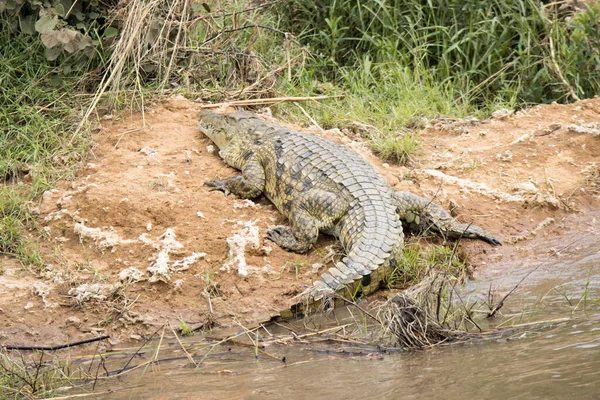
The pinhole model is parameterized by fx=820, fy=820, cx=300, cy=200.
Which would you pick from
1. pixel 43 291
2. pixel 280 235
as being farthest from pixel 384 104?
pixel 43 291

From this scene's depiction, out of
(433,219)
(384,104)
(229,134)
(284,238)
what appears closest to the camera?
(284,238)

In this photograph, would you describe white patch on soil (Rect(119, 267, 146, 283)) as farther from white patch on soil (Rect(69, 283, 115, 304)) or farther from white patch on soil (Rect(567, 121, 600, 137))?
white patch on soil (Rect(567, 121, 600, 137))

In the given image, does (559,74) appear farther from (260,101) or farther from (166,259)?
(166,259)

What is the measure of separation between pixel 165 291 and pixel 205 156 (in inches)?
67.6

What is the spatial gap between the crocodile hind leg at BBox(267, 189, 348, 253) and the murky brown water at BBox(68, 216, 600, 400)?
1.19 metres

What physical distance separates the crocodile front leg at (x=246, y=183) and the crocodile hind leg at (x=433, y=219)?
104cm

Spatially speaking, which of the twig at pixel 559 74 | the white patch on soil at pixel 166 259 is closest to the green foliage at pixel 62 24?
the white patch on soil at pixel 166 259

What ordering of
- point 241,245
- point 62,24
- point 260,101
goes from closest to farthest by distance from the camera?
point 241,245, point 62,24, point 260,101

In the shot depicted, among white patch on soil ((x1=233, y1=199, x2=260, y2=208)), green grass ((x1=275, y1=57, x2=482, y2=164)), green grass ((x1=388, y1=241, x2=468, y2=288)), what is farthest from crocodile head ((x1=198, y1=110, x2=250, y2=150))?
green grass ((x1=388, y1=241, x2=468, y2=288))

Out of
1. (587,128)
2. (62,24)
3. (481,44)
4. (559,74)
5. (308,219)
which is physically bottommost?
(308,219)

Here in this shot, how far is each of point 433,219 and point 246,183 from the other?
1.41 metres

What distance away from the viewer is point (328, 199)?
225 inches

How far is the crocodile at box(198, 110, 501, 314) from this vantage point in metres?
5.22

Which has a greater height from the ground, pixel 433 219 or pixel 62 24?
pixel 62 24
